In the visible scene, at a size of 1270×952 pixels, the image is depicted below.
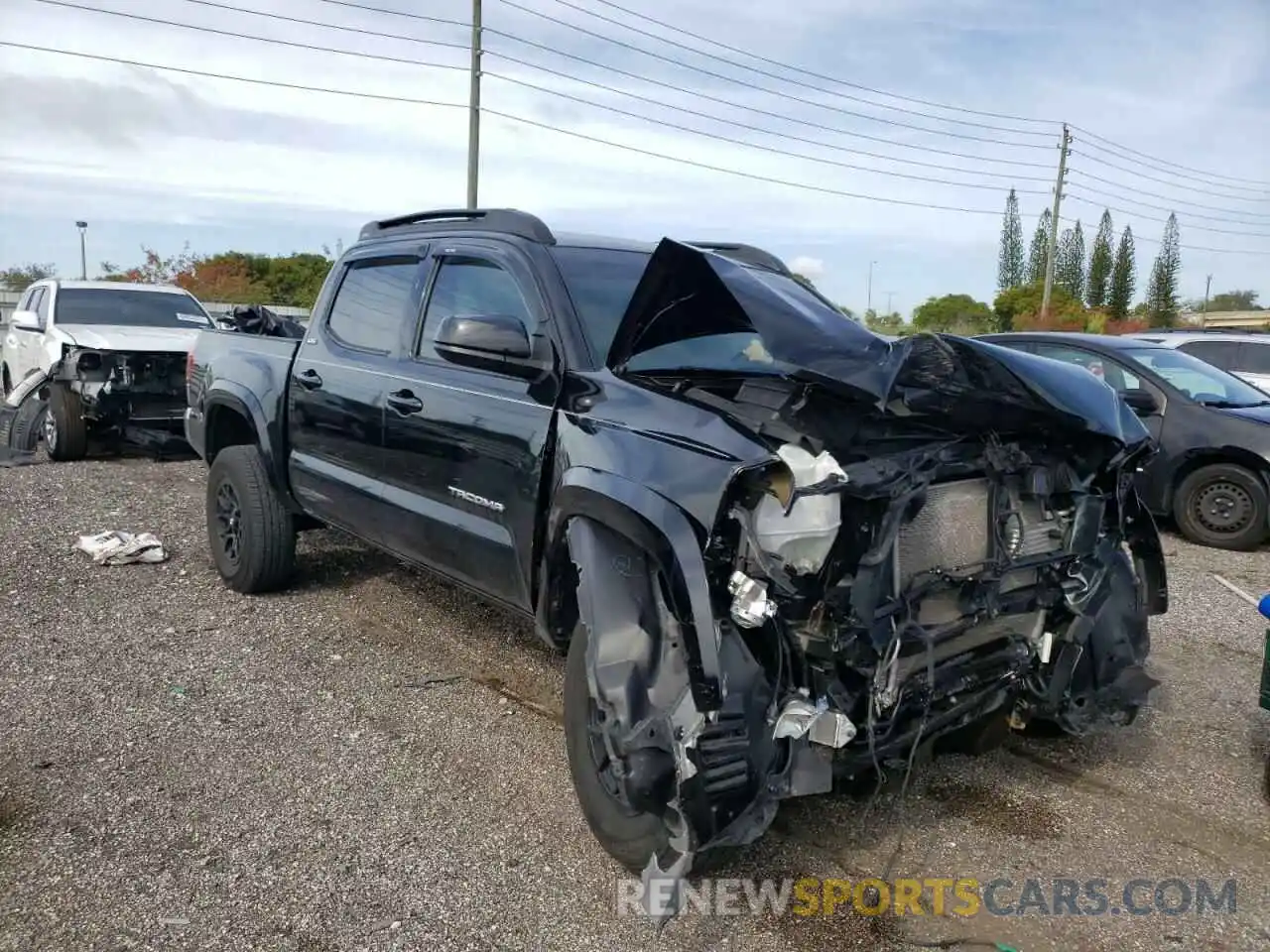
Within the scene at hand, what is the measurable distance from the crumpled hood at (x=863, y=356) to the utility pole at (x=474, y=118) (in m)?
19.9

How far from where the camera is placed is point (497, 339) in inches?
137

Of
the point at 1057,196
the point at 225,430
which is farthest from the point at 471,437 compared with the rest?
the point at 1057,196

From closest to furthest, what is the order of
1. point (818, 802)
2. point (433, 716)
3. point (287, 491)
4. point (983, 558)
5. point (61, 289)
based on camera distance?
point (983, 558), point (818, 802), point (433, 716), point (287, 491), point (61, 289)

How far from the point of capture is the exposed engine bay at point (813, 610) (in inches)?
102

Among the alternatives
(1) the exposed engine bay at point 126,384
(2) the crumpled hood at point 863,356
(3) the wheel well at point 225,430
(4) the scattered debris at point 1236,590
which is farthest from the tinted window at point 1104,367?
(1) the exposed engine bay at point 126,384

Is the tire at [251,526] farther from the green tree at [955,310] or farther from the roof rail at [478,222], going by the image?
the green tree at [955,310]

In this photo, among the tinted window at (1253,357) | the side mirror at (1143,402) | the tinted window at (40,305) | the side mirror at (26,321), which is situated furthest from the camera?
the tinted window at (1253,357)

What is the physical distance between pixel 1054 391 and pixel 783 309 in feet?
2.89

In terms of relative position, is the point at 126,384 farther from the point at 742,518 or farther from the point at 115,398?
the point at 742,518

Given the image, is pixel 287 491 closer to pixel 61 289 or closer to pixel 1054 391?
pixel 1054 391

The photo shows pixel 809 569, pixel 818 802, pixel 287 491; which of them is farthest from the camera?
pixel 287 491

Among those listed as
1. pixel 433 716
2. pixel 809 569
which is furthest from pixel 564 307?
pixel 433 716

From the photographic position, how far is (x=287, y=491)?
210 inches

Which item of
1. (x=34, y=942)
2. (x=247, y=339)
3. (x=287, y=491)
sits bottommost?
(x=34, y=942)
